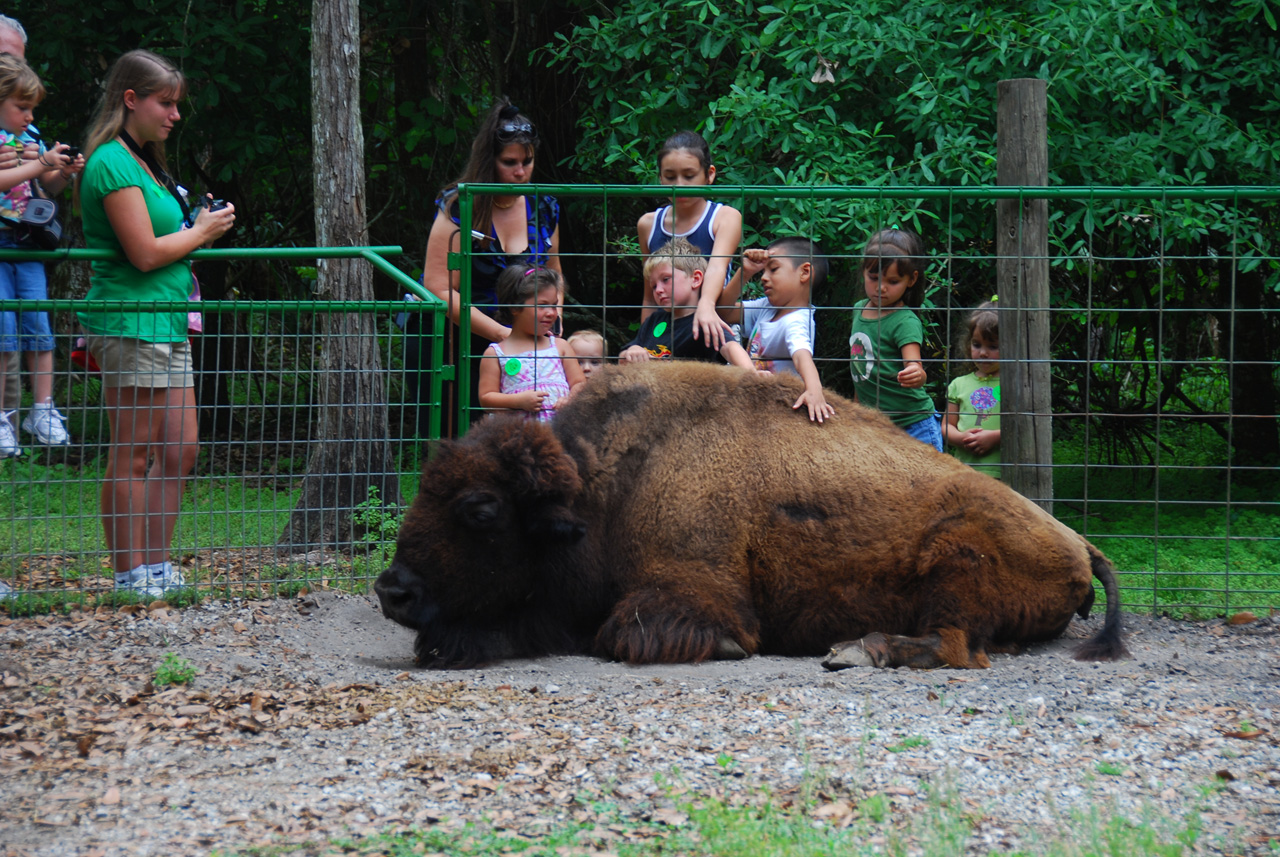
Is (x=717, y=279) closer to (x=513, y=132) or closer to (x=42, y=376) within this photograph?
(x=513, y=132)

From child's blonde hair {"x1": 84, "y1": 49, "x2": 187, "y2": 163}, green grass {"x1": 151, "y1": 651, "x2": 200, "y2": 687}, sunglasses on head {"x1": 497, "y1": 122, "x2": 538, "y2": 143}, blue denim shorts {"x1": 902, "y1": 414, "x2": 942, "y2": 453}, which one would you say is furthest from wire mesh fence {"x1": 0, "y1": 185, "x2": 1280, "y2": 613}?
green grass {"x1": 151, "y1": 651, "x2": 200, "y2": 687}

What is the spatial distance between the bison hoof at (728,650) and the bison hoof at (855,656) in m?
0.39

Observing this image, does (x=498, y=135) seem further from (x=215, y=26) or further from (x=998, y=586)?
(x=215, y=26)

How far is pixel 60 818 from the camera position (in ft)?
10.2

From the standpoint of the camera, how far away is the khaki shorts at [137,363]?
5.61 metres

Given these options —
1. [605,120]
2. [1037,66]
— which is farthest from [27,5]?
[1037,66]

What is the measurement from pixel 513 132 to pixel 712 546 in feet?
9.33

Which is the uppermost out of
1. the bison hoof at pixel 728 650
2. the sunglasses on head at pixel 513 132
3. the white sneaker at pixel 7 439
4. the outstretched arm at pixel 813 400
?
the sunglasses on head at pixel 513 132

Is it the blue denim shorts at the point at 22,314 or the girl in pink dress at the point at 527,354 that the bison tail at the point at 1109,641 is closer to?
the girl in pink dress at the point at 527,354

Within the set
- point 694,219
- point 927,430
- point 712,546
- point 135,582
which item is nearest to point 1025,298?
point 927,430

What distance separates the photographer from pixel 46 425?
5.71 meters

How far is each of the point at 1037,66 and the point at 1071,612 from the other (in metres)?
4.03

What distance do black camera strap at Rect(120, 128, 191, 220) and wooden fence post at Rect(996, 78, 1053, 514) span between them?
455 centimetres

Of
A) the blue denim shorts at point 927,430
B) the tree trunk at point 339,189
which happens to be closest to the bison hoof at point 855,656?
the blue denim shorts at point 927,430
